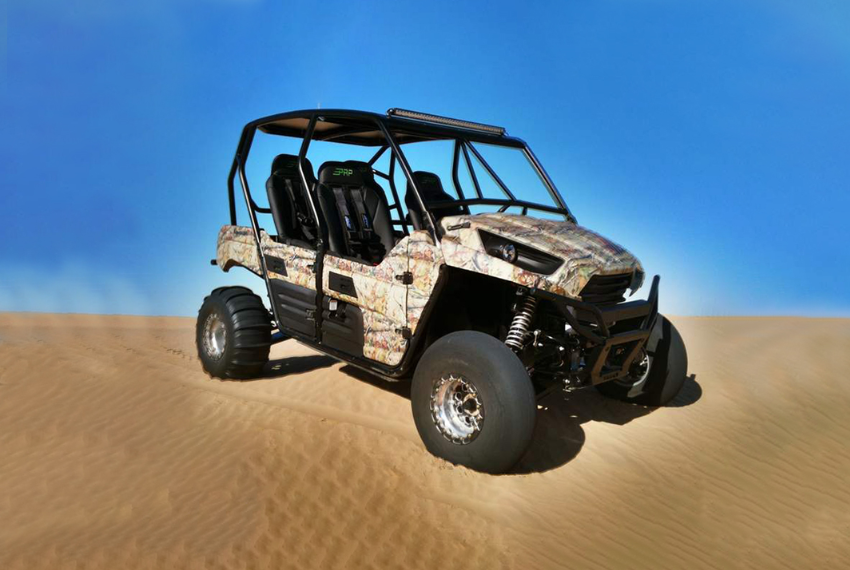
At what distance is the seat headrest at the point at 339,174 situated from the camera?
6742 millimetres

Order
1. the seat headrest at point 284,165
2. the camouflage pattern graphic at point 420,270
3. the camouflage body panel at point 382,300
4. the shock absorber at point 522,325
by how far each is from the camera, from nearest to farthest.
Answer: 1. the shock absorber at point 522,325
2. the camouflage pattern graphic at point 420,270
3. the camouflage body panel at point 382,300
4. the seat headrest at point 284,165

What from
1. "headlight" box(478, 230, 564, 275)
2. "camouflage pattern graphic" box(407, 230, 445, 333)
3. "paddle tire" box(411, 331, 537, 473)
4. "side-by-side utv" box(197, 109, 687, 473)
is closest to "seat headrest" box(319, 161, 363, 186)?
"side-by-side utv" box(197, 109, 687, 473)

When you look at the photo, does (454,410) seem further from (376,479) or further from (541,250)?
(541,250)

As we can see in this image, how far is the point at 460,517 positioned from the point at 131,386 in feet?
15.7

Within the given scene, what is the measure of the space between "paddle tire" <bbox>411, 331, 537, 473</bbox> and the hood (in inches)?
20.6

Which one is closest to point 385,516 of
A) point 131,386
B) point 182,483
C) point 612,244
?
point 182,483

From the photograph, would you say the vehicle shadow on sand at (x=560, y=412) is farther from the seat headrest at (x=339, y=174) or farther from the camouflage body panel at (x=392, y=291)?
the seat headrest at (x=339, y=174)

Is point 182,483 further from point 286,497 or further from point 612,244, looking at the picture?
point 612,244

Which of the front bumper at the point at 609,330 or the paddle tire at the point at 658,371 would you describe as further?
the paddle tire at the point at 658,371

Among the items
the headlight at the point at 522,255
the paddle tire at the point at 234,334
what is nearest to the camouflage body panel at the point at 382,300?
the headlight at the point at 522,255

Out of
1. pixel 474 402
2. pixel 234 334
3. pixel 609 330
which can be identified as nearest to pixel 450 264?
pixel 474 402

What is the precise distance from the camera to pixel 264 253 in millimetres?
7117

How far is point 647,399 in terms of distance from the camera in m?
6.53

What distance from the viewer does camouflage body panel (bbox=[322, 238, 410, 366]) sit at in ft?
17.7
